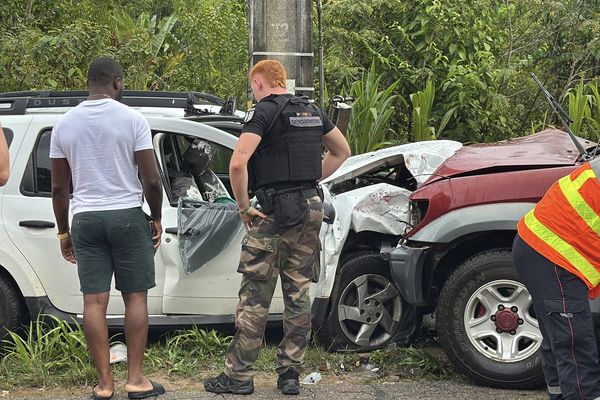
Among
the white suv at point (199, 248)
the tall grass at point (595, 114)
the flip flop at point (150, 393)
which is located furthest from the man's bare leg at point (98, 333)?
the tall grass at point (595, 114)

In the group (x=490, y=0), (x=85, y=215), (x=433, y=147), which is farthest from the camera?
(x=490, y=0)

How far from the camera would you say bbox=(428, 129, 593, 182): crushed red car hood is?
5.62 m

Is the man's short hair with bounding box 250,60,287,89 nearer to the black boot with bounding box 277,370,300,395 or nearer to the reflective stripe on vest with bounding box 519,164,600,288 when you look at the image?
the black boot with bounding box 277,370,300,395

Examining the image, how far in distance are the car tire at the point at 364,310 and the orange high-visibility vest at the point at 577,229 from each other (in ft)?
6.87

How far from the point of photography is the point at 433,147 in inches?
260

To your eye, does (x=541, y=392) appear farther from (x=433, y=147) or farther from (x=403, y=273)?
(x=433, y=147)

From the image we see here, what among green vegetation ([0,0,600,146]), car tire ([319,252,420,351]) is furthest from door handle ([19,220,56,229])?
green vegetation ([0,0,600,146])

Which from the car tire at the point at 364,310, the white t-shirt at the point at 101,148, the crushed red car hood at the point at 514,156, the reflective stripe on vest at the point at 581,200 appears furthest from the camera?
the car tire at the point at 364,310

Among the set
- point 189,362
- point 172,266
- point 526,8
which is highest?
point 526,8

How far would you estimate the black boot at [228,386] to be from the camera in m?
5.43

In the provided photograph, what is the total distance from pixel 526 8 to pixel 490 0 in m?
1.55

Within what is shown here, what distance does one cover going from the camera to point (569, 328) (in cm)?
411

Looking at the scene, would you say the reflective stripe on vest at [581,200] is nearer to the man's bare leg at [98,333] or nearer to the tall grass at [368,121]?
the man's bare leg at [98,333]

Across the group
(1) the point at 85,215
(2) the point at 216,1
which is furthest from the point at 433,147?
(2) the point at 216,1
